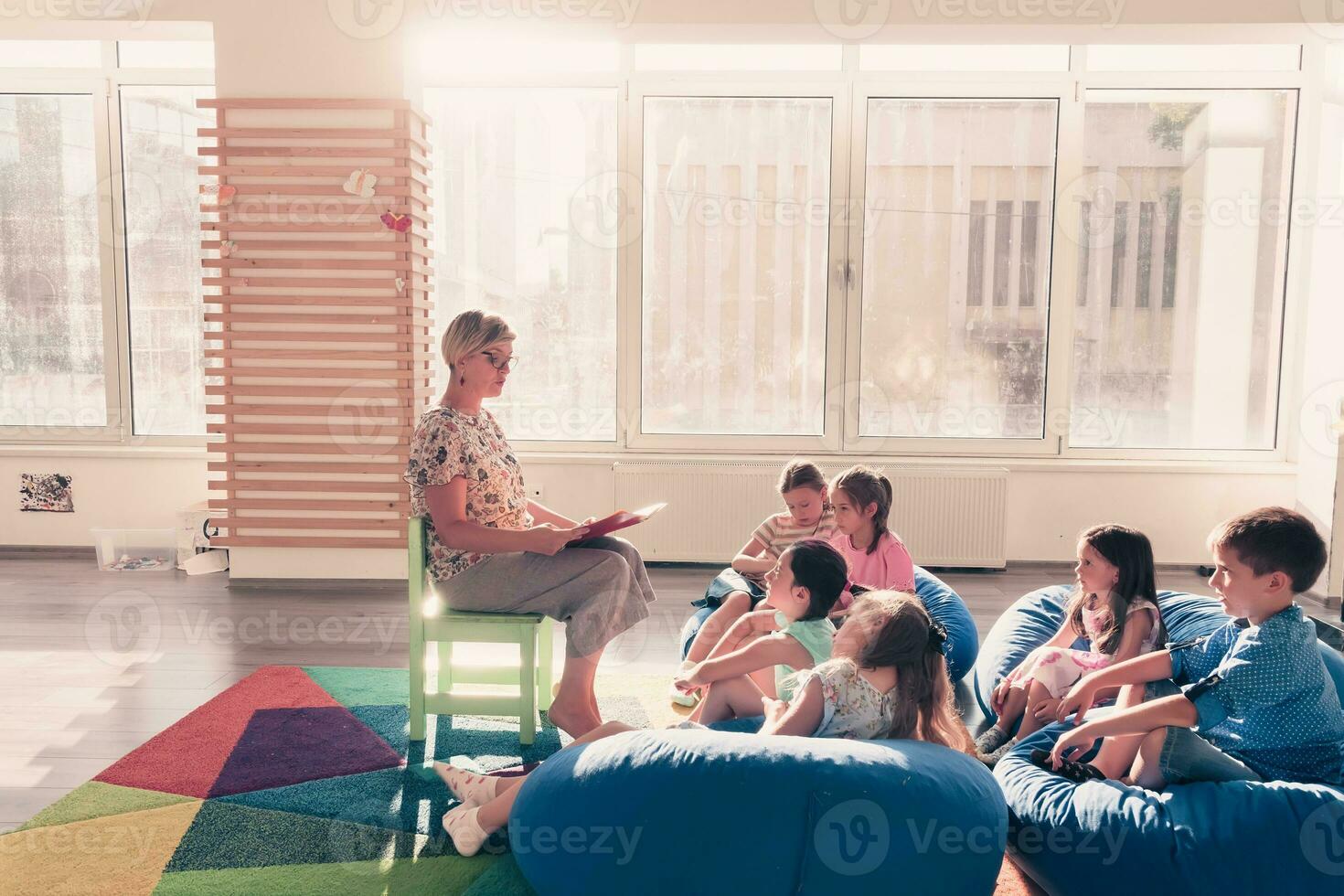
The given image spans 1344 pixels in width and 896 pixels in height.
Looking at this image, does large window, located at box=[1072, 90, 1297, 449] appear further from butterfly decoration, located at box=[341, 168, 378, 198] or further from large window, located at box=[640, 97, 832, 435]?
butterfly decoration, located at box=[341, 168, 378, 198]

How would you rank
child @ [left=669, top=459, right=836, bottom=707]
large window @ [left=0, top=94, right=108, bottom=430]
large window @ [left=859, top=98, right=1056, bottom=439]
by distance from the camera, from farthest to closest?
large window @ [left=0, top=94, right=108, bottom=430]
large window @ [left=859, top=98, right=1056, bottom=439]
child @ [left=669, top=459, right=836, bottom=707]

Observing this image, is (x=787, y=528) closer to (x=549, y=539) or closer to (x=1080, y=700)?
(x=549, y=539)

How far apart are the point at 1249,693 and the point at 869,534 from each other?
1.48 meters

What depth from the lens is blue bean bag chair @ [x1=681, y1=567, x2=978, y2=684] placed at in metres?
3.54

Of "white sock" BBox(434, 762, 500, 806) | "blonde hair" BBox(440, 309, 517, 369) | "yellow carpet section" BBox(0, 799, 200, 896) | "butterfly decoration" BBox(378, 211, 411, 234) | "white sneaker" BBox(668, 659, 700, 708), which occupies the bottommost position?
"yellow carpet section" BBox(0, 799, 200, 896)

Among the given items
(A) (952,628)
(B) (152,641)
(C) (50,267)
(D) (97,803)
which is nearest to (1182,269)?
(A) (952,628)

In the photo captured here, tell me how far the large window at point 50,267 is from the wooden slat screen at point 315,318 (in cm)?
135

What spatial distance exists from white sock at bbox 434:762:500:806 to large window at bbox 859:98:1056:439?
3684 mm

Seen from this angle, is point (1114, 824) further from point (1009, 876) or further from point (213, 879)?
point (213, 879)

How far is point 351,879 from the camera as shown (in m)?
2.29

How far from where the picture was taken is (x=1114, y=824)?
2.12m

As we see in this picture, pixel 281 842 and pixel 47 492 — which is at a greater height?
pixel 47 492

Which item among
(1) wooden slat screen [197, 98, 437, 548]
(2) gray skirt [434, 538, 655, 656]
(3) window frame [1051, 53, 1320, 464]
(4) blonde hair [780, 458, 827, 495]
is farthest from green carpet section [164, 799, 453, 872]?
(3) window frame [1051, 53, 1320, 464]

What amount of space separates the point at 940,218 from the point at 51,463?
5.08 m
